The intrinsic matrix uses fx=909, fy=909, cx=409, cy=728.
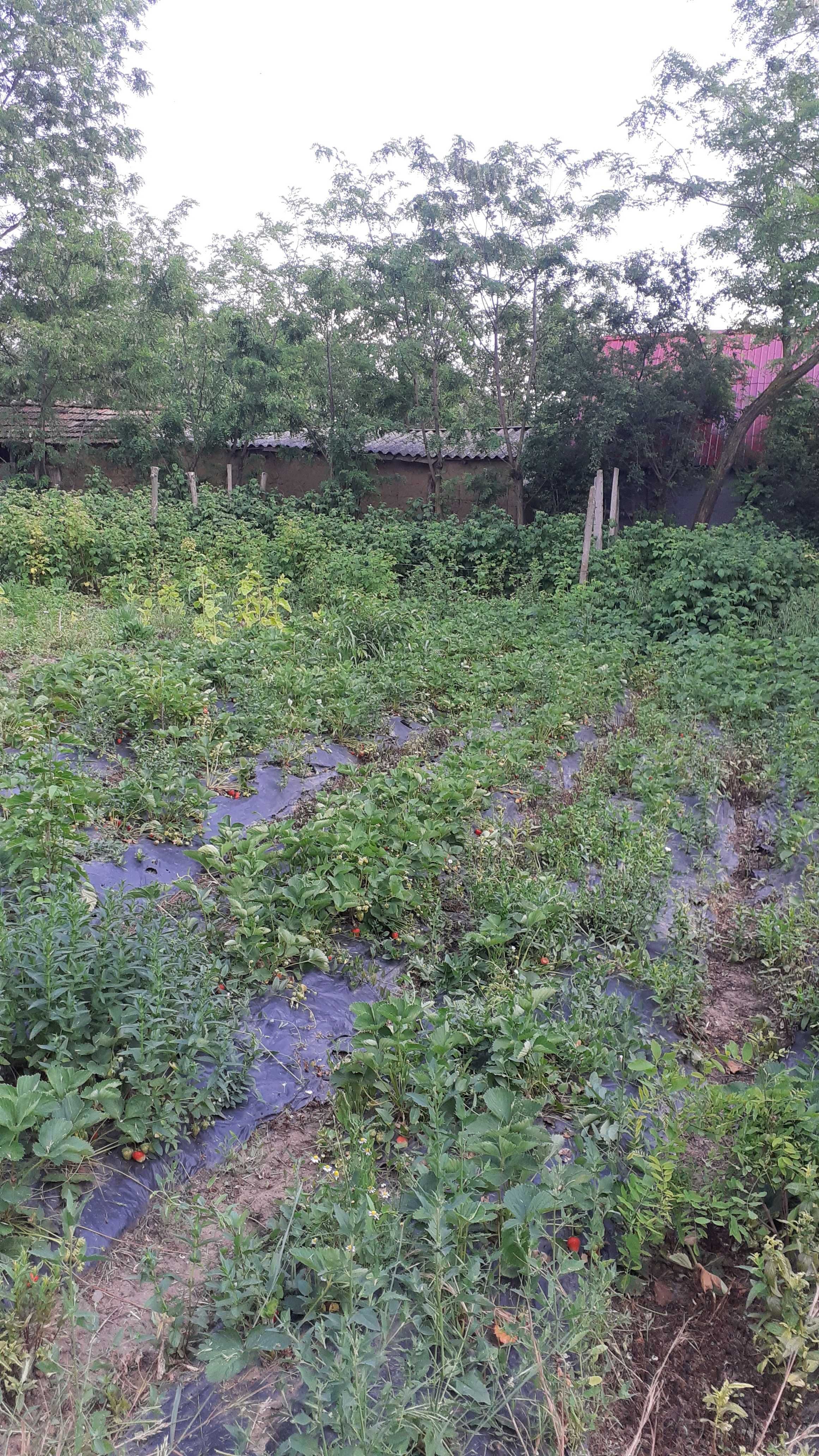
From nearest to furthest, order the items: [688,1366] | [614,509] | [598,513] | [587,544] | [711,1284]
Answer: [688,1366]
[711,1284]
[587,544]
[598,513]
[614,509]

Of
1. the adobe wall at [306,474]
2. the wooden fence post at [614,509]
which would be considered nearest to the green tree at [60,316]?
the adobe wall at [306,474]

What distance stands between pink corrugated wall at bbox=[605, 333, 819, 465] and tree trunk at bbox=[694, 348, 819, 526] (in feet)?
0.49

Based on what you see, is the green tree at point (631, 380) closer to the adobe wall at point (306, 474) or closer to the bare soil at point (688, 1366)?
the adobe wall at point (306, 474)

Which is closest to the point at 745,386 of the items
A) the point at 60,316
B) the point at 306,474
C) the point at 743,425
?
the point at 743,425

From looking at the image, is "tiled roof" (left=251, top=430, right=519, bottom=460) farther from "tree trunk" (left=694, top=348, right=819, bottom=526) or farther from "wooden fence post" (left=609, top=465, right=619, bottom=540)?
"tree trunk" (left=694, top=348, right=819, bottom=526)

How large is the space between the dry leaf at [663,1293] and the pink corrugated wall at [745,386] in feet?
45.0

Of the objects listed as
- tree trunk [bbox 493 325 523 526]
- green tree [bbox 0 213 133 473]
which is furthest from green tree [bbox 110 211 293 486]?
tree trunk [bbox 493 325 523 526]

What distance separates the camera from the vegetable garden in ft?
5.96

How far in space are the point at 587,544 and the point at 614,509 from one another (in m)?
1.71

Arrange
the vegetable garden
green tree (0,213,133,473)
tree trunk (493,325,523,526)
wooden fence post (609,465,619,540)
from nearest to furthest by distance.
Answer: the vegetable garden → wooden fence post (609,465,619,540) → tree trunk (493,325,523,526) → green tree (0,213,133,473)

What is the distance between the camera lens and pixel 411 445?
16.9m

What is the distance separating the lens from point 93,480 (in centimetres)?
1488

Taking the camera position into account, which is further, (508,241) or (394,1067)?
(508,241)

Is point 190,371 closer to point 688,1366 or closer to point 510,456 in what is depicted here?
point 510,456
